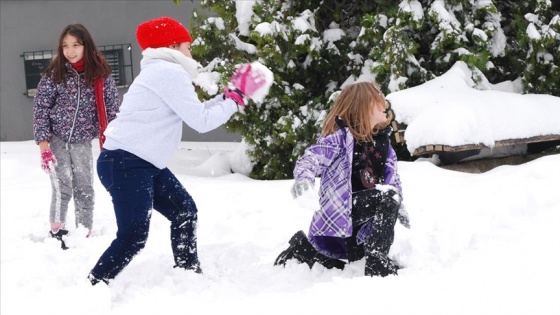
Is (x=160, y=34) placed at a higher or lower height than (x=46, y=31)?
higher

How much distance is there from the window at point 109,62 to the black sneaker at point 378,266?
9879 millimetres

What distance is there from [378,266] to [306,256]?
0.53 meters

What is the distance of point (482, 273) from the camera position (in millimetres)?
3562

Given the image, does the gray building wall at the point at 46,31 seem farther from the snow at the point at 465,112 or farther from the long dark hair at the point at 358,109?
the long dark hair at the point at 358,109

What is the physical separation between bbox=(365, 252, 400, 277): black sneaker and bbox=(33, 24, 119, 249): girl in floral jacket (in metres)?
2.37

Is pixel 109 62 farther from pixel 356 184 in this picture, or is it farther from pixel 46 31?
pixel 356 184

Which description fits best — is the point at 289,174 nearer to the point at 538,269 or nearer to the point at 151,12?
the point at 538,269

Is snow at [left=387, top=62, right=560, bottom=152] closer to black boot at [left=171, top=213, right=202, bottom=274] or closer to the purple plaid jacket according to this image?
the purple plaid jacket

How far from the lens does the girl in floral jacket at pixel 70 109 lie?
5.11 metres

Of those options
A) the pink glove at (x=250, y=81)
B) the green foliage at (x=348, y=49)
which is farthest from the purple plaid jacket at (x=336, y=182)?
the green foliage at (x=348, y=49)

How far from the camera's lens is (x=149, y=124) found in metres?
3.67

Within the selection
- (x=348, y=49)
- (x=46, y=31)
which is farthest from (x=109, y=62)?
(x=348, y=49)

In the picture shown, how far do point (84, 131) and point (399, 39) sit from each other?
11.6 feet

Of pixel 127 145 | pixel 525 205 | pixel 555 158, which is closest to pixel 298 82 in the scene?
pixel 555 158
